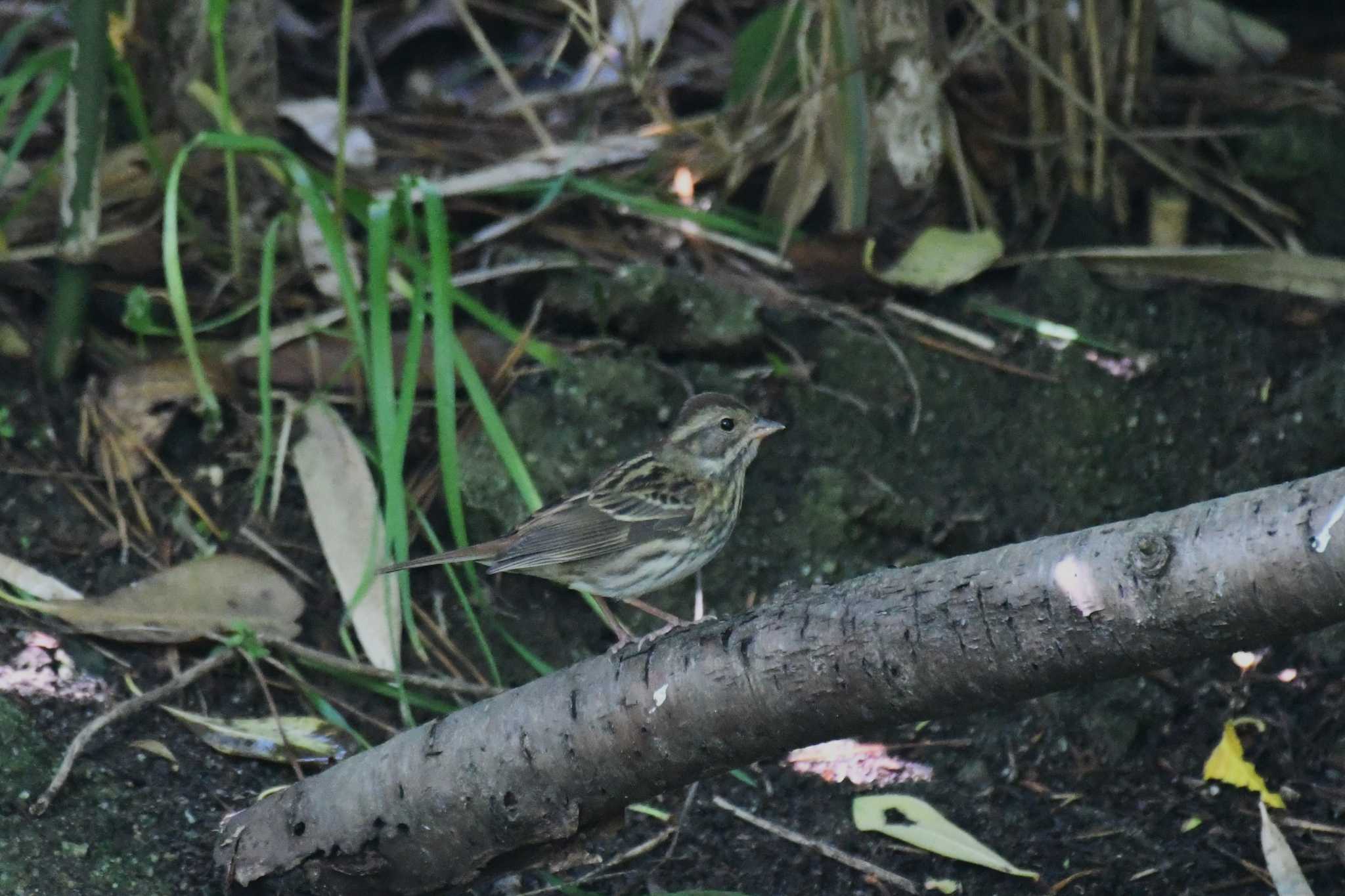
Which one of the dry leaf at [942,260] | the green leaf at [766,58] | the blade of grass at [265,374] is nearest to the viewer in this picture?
the blade of grass at [265,374]

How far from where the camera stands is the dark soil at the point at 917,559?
13.9 ft

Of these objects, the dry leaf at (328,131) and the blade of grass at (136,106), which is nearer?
the blade of grass at (136,106)

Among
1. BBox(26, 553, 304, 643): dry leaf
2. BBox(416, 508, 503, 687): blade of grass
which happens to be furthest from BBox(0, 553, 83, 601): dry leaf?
BBox(416, 508, 503, 687): blade of grass

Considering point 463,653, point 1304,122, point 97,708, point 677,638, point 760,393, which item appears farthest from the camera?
point 1304,122

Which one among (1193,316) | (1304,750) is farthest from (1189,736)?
(1193,316)

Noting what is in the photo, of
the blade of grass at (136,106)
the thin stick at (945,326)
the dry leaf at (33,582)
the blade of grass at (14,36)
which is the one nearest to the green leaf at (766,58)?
the thin stick at (945,326)

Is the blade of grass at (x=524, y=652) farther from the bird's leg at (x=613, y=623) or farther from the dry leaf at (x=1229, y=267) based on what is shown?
the dry leaf at (x=1229, y=267)

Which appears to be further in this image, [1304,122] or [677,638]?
[1304,122]

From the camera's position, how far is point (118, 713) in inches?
174

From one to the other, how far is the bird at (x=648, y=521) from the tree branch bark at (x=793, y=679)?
0.95 metres

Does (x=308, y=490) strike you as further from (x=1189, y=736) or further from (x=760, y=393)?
(x=1189, y=736)

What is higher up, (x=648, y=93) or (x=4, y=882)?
(x=648, y=93)

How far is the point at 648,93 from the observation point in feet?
19.6

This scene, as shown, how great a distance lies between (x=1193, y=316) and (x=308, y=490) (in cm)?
327
